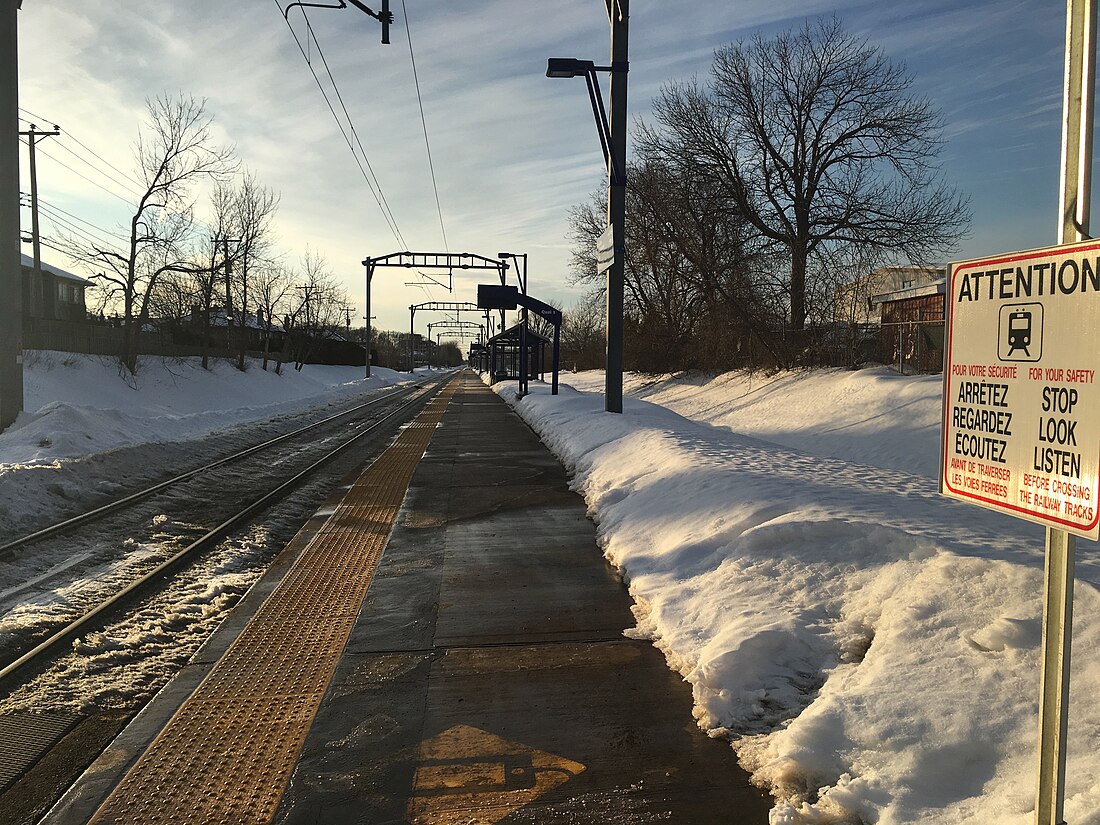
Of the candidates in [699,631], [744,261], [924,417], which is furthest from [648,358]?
[699,631]

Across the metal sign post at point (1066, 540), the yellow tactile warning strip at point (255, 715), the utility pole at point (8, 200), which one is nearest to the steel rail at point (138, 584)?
the yellow tactile warning strip at point (255, 715)

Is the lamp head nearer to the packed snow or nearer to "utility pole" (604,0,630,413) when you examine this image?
"utility pole" (604,0,630,413)

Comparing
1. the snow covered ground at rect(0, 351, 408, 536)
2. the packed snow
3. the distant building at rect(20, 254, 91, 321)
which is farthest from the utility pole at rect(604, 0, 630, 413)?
the distant building at rect(20, 254, 91, 321)

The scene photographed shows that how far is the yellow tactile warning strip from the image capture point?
3156mm

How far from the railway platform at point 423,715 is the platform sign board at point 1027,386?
160 centimetres

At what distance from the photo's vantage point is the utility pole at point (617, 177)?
49.1 feet

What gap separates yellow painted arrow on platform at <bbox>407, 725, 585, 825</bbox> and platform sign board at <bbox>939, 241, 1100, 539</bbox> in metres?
2.01

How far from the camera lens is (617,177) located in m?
15.0

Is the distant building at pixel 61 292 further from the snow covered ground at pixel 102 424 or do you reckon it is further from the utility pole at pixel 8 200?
the utility pole at pixel 8 200

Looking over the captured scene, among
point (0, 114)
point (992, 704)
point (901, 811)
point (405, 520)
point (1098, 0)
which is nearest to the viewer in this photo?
point (1098, 0)

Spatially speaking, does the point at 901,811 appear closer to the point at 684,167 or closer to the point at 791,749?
the point at 791,749

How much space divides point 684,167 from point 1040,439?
108 feet

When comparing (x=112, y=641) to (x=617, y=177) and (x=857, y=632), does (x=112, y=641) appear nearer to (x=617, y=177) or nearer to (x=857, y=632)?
(x=857, y=632)

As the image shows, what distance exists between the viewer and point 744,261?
106 ft
